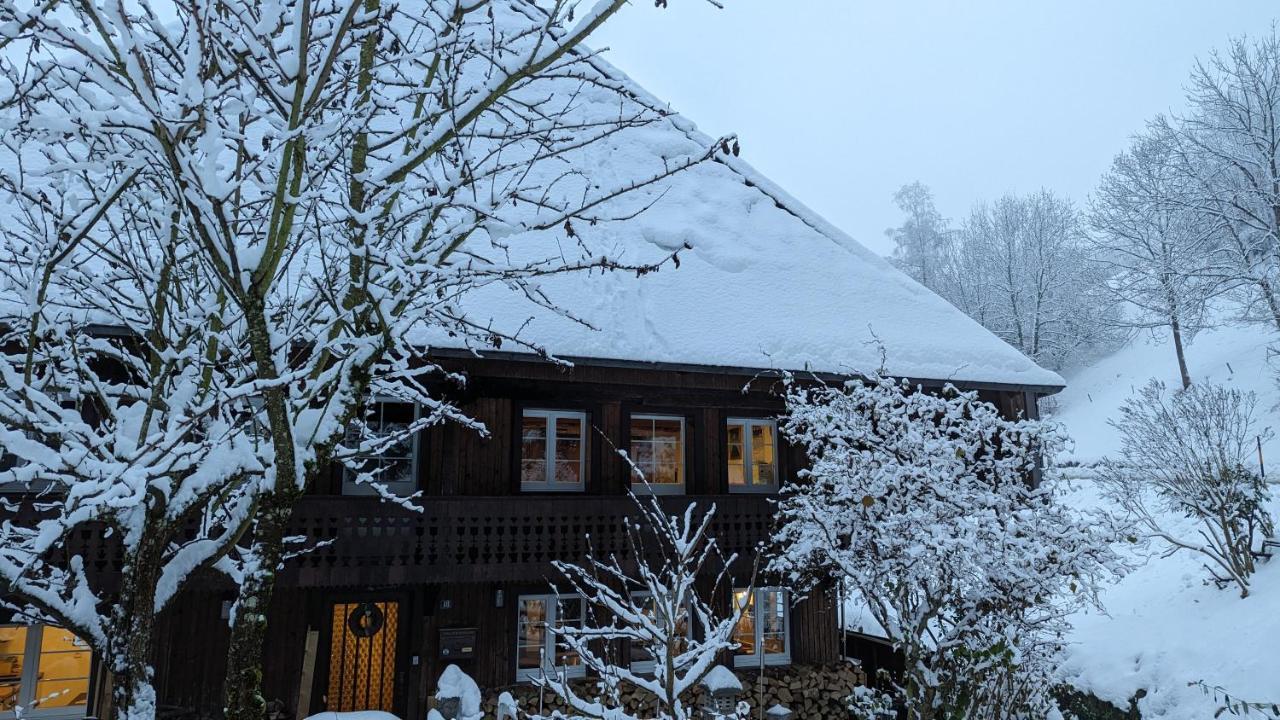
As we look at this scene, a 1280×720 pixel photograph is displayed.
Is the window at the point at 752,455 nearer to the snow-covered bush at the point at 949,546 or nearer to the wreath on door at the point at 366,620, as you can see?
the snow-covered bush at the point at 949,546

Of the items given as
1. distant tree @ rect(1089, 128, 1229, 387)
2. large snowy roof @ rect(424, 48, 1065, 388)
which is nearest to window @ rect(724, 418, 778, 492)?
large snowy roof @ rect(424, 48, 1065, 388)

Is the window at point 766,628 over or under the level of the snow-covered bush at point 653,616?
under

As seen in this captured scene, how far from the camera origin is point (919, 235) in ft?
145

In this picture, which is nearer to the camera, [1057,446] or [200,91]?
[200,91]

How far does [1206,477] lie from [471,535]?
1302 centimetres

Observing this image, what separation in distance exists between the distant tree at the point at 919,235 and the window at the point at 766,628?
3327 centimetres

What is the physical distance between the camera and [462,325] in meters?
5.66

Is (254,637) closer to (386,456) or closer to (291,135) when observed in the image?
(291,135)

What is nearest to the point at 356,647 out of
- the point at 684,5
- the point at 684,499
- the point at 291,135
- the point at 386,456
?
the point at 386,456

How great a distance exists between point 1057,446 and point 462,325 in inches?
366

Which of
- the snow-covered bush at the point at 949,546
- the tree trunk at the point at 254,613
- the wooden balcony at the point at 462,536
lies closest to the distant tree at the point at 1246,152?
the snow-covered bush at the point at 949,546

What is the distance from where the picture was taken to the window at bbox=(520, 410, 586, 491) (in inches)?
484

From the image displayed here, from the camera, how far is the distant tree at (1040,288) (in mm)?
34875

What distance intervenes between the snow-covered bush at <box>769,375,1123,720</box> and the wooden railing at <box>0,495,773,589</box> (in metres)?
2.13
